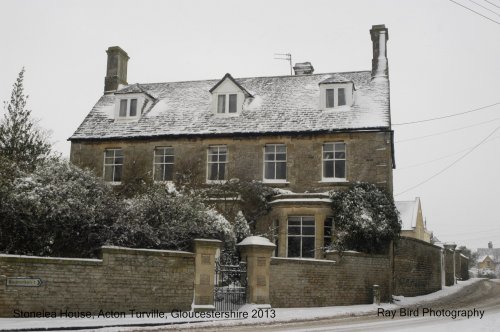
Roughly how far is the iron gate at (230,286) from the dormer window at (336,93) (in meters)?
11.9

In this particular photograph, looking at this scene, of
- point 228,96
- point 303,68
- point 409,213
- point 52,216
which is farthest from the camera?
point 409,213

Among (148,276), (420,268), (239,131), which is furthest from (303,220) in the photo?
(148,276)

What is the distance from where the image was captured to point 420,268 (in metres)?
27.1

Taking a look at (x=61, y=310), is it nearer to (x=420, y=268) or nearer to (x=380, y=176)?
(x=380, y=176)

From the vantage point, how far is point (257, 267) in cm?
1716

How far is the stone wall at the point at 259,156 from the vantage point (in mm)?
24562

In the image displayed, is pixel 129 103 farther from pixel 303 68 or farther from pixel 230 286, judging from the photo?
pixel 230 286

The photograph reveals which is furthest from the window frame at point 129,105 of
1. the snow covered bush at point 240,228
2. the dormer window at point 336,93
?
the dormer window at point 336,93

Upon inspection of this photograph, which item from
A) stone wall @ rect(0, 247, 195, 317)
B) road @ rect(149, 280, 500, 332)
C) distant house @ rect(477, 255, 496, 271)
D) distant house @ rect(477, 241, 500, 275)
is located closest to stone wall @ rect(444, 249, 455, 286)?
road @ rect(149, 280, 500, 332)

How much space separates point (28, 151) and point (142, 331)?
2146cm

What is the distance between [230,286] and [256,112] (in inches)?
484

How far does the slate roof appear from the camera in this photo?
25.7 metres

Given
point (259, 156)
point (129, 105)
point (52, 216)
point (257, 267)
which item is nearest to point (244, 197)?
point (259, 156)

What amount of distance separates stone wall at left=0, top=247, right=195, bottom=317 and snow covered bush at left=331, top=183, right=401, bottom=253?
833 cm
